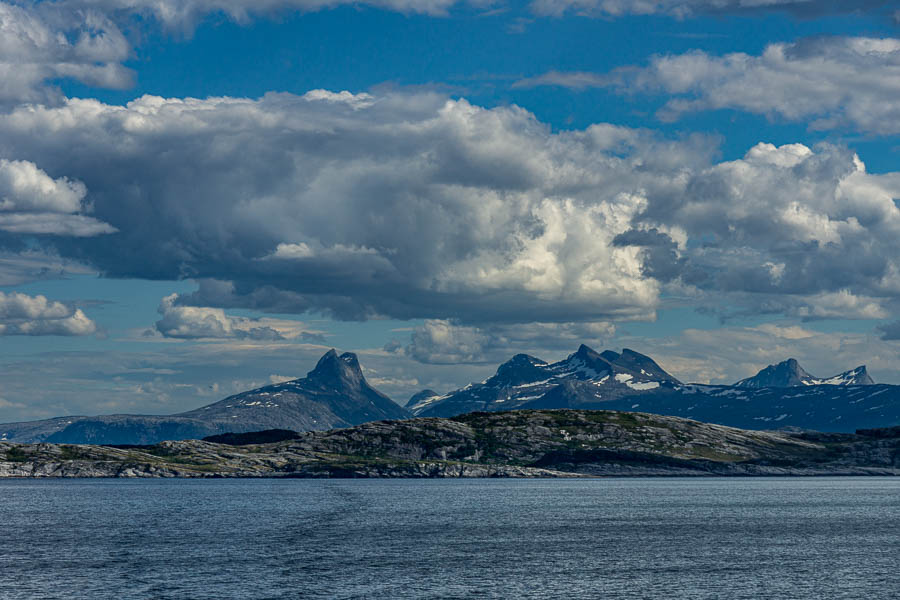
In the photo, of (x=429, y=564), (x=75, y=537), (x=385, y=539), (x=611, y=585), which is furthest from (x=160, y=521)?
(x=611, y=585)

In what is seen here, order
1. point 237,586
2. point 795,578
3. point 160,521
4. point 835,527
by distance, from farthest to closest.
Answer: point 160,521 < point 835,527 < point 795,578 < point 237,586

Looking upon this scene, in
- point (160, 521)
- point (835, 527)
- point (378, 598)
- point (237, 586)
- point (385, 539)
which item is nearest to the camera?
point (378, 598)

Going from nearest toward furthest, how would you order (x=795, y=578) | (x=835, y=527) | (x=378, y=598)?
(x=378, y=598) → (x=795, y=578) → (x=835, y=527)

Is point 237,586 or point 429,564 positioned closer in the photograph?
point 237,586

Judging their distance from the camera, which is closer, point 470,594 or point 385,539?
point 470,594

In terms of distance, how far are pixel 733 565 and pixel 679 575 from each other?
1320 centimetres

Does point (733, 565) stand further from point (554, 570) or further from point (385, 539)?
point (385, 539)

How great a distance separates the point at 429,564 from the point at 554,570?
16.3 m

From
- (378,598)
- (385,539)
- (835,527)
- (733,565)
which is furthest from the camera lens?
(835,527)

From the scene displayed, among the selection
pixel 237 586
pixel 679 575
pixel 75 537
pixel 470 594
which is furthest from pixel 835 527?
pixel 75 537

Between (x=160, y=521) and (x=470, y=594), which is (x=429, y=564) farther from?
(x=160, y=521)

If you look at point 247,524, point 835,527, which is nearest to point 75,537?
point 247,524

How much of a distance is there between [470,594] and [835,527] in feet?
358

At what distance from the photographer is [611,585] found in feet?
358
